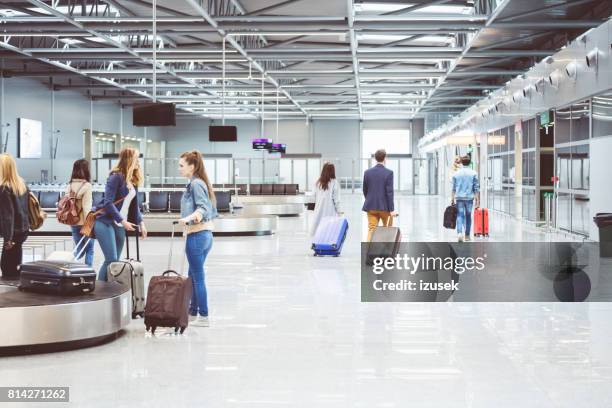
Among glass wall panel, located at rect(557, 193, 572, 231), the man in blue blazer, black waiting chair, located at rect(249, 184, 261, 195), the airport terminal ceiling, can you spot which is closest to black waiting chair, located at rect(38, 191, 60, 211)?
the airport terminal ceiling

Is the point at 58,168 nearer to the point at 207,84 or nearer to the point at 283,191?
the point at 207,84

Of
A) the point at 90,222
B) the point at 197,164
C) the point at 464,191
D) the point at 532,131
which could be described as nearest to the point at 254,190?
the point at 532,131

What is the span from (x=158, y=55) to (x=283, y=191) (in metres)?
11.2

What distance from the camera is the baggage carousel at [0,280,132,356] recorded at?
6.08 m

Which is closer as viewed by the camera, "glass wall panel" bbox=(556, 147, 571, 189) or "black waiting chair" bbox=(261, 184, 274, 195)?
"glass wall panel" bbox=(556, 147, 571, 189)

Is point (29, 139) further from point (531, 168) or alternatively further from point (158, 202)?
point (531, 168)

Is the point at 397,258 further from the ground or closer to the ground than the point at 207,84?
closer to the ground

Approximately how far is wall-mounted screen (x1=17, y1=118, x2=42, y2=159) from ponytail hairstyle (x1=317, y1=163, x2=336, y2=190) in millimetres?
20107

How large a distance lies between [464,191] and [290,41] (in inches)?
442

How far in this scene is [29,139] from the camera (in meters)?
31.5

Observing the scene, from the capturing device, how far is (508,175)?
2809 centimetres

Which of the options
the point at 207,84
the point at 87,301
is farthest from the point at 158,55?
the point at 87,301

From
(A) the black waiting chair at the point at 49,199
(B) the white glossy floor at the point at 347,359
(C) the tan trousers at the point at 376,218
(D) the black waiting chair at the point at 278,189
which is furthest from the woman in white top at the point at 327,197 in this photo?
(D) the black waiting chair at the point at 278,189

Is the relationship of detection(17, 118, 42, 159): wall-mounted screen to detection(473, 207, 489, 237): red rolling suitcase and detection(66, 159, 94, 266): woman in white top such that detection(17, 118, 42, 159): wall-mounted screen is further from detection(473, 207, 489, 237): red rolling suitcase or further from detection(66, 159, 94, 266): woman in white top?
detection(66, 159, 94, 266): woman in white top
